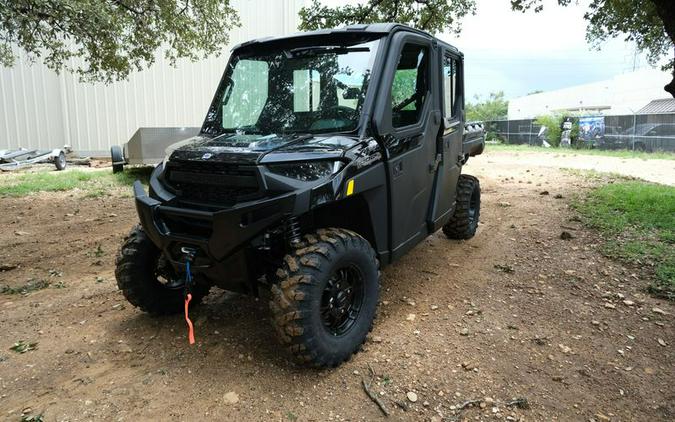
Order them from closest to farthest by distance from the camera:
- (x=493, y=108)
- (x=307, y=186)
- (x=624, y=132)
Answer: (x=307, y=186), (x=624, y=132), (x=493, y=108)

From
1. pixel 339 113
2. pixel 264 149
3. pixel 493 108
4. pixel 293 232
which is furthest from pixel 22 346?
pixel 493 108

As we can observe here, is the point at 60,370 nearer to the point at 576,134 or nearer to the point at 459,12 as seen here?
the point at 459,12

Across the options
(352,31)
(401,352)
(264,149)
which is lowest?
(401,352)

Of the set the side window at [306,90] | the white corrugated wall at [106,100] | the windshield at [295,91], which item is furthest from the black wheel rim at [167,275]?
the white corrugated wall at [106,100]

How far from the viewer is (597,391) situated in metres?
2.92

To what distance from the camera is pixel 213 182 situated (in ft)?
9.95

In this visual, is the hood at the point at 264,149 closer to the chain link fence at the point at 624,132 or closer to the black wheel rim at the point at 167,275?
the black wheel rim at the point at 167,275

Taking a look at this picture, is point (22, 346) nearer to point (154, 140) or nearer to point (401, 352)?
point (401, 352)

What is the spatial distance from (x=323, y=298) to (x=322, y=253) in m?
0.38

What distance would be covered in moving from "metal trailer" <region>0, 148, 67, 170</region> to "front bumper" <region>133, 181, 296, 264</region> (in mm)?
14303

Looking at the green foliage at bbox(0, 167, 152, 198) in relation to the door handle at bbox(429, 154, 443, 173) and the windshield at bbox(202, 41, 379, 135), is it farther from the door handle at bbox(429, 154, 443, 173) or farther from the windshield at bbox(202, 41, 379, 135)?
the door handle at bbox(429, 154, 443, 173)

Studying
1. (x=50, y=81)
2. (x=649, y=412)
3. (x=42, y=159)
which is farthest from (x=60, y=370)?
(x=50, y=81)

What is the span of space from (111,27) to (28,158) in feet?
33.0

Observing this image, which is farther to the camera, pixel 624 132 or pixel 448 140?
pixel 624 132
